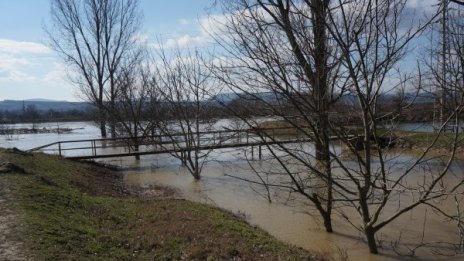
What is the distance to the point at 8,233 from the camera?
6.71 m

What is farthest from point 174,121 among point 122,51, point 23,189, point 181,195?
point 122,51

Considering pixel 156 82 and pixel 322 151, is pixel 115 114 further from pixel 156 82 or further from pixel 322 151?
pixel 322 151

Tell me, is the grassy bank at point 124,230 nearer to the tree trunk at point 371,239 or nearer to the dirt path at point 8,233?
the dirt path at point 8,233

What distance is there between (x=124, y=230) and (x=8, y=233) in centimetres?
202

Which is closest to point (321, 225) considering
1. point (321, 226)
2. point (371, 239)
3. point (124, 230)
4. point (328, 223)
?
point (321, 226)

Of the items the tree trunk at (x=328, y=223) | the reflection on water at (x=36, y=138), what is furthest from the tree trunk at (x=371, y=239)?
the reflection on water at (x=36, y=138)

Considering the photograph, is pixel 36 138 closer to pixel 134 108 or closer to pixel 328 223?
pixel 134 108

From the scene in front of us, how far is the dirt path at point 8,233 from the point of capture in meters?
5.86

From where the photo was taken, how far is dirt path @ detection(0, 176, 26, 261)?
5863 millimetres

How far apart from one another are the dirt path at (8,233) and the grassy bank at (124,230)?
10 centimetres

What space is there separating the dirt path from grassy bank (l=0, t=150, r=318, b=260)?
100mm

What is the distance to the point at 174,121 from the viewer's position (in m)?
20.4

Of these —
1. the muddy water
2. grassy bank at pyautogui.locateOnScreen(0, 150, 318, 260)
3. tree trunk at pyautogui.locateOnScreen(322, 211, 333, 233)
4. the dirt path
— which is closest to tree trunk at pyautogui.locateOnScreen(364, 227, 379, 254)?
the muddy water

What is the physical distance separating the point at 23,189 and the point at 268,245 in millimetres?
5287
